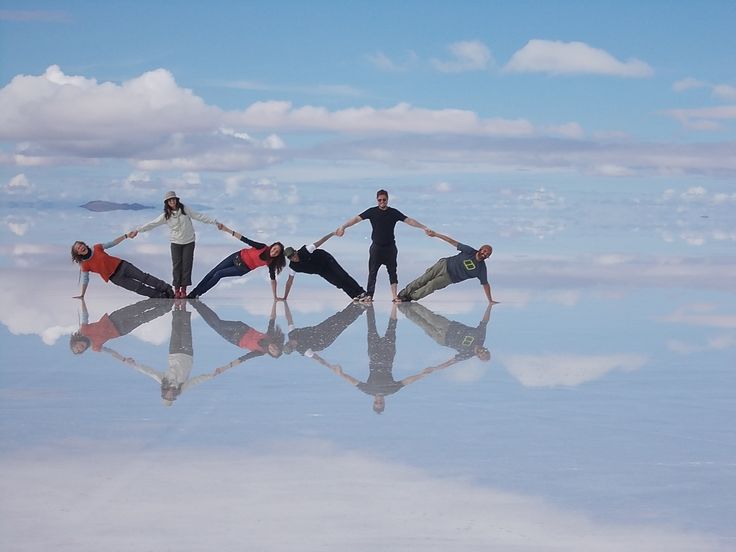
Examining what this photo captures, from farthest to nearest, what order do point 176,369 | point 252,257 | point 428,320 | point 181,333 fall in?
point 252,257 → point 428,320 → point 181,333 → point 176,369

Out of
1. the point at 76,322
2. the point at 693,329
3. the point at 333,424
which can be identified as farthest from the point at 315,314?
the point at 333,424

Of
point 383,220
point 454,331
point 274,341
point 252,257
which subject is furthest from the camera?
point 252,257

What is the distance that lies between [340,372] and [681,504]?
509 cm

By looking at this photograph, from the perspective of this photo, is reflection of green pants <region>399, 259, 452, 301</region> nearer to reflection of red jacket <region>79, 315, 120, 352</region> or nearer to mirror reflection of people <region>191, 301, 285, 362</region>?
mirror reflection of people <region>191, 301, 285, 362</region>

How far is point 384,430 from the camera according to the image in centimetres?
827

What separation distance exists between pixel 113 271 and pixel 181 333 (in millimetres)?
5560

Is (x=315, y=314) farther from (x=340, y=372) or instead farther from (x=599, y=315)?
(x=340, y=372)

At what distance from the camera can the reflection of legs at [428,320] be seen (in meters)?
14.3

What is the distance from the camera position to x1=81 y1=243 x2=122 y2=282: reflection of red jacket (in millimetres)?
19250

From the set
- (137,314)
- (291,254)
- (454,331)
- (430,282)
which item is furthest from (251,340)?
(430,282)

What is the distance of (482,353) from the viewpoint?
12.5 metres

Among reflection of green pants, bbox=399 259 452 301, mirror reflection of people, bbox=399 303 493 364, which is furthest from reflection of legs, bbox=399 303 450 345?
reflection of green pants, bbox=399 259 452 301

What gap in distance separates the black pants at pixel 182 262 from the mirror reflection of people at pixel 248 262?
285 millimetres

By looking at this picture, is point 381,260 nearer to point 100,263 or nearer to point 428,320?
point 428,320
